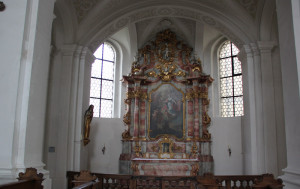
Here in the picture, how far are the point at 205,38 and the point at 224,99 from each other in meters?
2.65

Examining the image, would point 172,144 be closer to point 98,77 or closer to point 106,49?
point 98,77

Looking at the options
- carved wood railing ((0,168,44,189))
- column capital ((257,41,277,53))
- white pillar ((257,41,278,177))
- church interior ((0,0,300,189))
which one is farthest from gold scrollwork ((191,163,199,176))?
carved wood railing ((0,168,44,189))

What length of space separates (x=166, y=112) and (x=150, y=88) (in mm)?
1201

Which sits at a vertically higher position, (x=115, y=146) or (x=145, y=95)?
(x=145, y=95)

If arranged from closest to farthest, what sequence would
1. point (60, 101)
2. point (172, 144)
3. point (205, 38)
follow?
1. point (60, 101)
2. point (172, 144)
3. point (205, 38)

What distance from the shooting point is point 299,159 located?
4535 mm

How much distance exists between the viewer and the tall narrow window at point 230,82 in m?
12.5

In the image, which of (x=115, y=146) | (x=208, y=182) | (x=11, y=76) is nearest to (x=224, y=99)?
(x=115, y=146)

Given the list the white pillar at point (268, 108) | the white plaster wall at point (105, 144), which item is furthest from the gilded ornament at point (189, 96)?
the white pillar at point (268, 108)

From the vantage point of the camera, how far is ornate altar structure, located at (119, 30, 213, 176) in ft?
38.7

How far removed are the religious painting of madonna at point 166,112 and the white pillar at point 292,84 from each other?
7.47 m

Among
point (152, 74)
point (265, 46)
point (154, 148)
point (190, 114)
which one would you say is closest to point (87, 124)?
point (154, 148)

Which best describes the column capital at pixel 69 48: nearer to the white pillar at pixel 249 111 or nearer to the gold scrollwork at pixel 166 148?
the gold scrollwork at pixel 166 148

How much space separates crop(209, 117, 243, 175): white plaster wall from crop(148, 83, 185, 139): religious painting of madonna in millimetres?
1322
